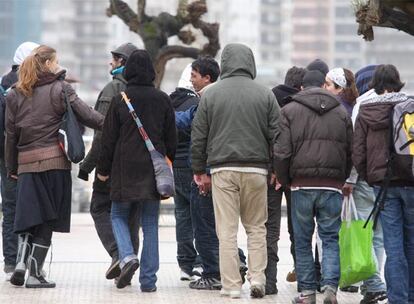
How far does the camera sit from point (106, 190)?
12.9 m

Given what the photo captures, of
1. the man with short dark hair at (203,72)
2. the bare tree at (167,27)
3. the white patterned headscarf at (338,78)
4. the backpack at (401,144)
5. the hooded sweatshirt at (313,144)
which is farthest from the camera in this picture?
the bare tree at (167,27)

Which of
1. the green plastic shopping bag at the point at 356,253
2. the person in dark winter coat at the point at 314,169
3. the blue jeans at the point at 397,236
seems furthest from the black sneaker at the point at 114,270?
the blue jeans at the point at 397,236

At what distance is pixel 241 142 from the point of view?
1197 centimetres

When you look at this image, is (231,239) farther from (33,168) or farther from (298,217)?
(33,168)

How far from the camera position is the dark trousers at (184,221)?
13.2 meters

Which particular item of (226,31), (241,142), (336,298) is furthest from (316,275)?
(226,31)

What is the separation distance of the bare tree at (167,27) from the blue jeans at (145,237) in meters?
11.5

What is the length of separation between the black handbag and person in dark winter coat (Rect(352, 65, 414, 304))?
7.56ft

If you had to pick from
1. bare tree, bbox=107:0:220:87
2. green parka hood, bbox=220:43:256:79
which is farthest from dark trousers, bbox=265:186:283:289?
bare tree, bbox=107:0:220:87

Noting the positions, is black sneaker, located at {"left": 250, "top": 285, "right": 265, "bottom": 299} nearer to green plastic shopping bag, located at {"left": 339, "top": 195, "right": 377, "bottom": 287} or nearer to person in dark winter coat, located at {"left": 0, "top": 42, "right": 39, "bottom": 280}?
green plastic shopping bag, located at {"left": 339, "top": 195, "right": 377, "bottom": 287}

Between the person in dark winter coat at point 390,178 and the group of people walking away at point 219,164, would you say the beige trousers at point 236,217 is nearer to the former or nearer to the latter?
the group of people walking away at point 219,164

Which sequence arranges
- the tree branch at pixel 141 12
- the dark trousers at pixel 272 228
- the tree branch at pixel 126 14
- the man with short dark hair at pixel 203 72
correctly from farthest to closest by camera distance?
the tree branch at pixel 126 14 → the tree branch at pixel 141 12 → the man with short dark hair at pixel 203 72 → the dark trousers at pixel 272 228

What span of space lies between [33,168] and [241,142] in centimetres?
172

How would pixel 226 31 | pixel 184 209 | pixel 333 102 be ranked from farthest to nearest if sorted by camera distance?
pixel 226 31, pixel 184 209, pixel 333 102
